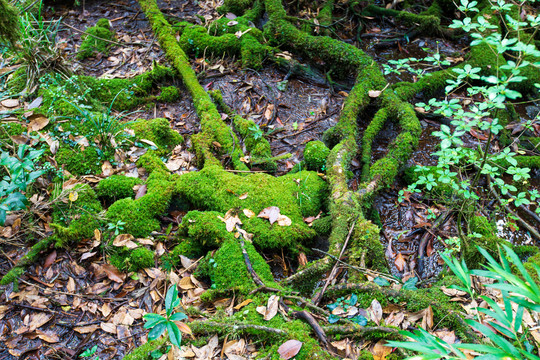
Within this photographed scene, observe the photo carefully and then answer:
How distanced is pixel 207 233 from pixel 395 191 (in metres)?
2.30

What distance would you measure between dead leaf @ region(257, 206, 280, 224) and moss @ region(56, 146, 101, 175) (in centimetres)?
192

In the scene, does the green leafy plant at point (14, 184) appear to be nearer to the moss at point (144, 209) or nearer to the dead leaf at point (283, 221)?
the moss at point (144, 209)

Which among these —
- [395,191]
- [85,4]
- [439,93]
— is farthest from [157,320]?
[85,4]

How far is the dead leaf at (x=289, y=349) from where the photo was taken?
2.46m

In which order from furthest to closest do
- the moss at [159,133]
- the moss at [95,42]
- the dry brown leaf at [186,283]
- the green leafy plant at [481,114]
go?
1. the moss at [95,42]
2. the moss at [159,133]
3. the dry brown leaf at [186,283]
4. the green leafy plant at [481,114]

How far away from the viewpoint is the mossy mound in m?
3.47

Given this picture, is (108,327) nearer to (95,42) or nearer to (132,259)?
(132,259)

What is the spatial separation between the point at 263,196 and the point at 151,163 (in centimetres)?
141

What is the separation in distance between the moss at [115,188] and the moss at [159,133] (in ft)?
2.16

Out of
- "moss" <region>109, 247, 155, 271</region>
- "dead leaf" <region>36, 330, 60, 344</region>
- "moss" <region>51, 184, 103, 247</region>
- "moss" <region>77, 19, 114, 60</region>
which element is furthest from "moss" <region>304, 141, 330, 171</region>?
"moss" <region>77, 19, 114, 60</region>

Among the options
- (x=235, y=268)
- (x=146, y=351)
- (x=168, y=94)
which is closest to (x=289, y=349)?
A: (x=235, y=268)

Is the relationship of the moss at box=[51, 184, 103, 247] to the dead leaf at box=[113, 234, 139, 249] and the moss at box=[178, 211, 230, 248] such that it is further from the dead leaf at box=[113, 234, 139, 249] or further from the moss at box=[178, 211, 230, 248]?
the moss at box=[178, 211, 230, 248]

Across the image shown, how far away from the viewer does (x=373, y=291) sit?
287 centimetres

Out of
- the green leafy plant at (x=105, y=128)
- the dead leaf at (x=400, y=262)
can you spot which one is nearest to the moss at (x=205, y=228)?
the green leafy plant at (x=105, y=128)
